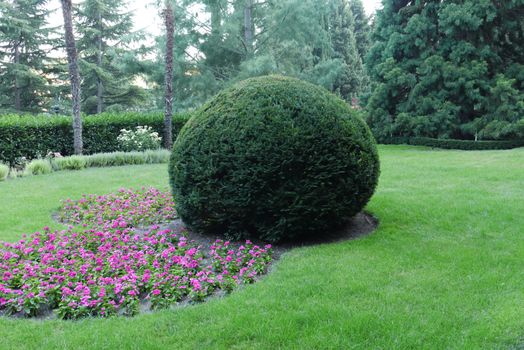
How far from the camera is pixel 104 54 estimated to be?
101 ft

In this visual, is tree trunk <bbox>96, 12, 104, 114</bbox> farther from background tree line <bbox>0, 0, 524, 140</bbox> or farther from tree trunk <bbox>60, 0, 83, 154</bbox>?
tree trunk <bbox>60, 0, 83, 154</bbox>

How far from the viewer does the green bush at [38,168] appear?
12.0 meters

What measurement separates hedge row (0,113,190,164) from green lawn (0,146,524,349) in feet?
25.6

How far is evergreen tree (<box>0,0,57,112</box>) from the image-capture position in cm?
2750

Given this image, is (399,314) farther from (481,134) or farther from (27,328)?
(481,134)

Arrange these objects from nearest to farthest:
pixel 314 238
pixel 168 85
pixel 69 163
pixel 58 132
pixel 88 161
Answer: pixel 314 238 → pixel 69 163 → pixel 88 161 → pixel 58 132 → pixel 168 85

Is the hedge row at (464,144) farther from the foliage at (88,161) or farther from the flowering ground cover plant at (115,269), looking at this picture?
the flowering ground cover plant at (115,269)

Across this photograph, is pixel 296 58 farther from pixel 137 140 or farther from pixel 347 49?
pixel 347 49

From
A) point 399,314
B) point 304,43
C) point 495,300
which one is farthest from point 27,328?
point 304,43

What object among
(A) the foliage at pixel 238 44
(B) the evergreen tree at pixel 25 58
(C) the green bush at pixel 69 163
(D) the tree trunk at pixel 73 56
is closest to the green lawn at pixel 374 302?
(C) the green bush at pixel 69 163

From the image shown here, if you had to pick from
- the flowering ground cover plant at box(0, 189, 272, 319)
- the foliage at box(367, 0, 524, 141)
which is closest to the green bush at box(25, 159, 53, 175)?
the flowering ground cover plant at box(0, 189, 272, 319)

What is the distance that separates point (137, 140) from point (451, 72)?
12315 mm

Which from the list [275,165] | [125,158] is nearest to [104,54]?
[125,158]

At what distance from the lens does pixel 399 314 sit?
11.3 feet
